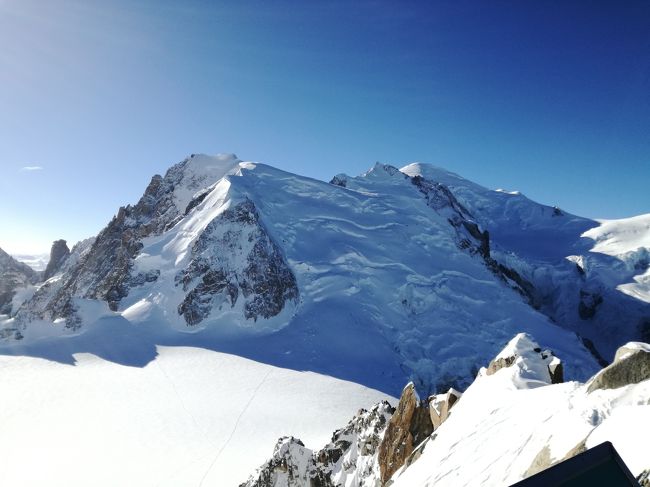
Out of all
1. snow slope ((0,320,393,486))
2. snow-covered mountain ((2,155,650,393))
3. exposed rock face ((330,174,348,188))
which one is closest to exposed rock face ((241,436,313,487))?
snow slope ((0,320,393,486))

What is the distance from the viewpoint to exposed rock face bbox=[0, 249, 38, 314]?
107m

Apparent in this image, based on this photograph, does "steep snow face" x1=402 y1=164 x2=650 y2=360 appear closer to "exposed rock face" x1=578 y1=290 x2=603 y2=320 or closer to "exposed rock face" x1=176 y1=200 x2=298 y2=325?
"exposed rock face" x1=578 y1=290 x2=603 y2=320

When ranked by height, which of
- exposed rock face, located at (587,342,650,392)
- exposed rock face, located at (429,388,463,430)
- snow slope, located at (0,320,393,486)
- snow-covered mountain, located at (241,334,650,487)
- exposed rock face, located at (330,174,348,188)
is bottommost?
snow slope, located at (0,320,393,486)

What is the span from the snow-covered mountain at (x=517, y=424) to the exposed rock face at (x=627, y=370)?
0.02 m

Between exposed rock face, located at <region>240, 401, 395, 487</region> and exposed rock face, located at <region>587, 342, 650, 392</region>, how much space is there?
15050 millimetres

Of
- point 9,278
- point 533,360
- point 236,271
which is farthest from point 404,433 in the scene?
point 9,278

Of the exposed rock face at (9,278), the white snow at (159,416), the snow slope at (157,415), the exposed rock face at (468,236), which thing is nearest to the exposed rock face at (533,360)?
the snow slope at (157,415)

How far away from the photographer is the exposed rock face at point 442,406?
18.0 m

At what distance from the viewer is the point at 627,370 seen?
932cm

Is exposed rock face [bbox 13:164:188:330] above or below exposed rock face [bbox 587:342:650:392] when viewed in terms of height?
below

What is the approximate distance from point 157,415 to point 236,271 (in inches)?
1200

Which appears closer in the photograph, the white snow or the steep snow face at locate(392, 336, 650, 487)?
the steep snow face at locate(392, 336, 650, 487)

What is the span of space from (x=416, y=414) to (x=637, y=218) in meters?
154

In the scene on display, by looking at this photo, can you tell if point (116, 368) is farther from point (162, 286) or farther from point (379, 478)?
point (379, 478)
